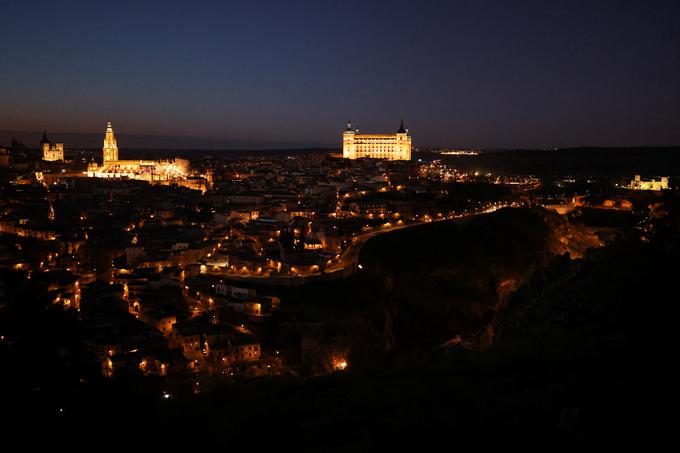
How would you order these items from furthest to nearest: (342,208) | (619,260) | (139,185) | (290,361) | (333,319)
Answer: (139,185) < (342,208) < (333,319) < (290,361) < (619,260)

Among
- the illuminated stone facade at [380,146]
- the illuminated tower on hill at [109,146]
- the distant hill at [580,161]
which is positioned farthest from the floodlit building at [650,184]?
the illuminated tower on hill at [109,146]

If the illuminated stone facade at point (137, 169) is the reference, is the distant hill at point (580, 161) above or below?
above

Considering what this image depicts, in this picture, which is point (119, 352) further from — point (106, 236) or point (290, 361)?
point (106, 236)

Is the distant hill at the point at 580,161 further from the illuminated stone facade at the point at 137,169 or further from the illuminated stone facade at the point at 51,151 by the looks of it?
the illuminated stone facade at the point at 51,151

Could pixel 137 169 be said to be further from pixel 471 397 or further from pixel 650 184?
pixel 471 397

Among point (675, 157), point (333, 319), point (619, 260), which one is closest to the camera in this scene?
point (619, 260)

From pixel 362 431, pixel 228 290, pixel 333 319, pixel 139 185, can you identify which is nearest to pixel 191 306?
pixel 228 290

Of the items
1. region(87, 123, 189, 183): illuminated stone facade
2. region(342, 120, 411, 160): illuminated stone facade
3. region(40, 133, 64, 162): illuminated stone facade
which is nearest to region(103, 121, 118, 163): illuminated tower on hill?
region(87, 123, 189, 183): illuminated stone facade

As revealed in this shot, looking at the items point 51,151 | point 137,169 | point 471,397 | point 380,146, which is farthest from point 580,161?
point 471,397

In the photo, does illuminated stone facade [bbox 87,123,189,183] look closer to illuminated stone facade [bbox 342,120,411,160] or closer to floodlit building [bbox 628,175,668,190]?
illuminated stone facade [bbox 342,120,411,160]
